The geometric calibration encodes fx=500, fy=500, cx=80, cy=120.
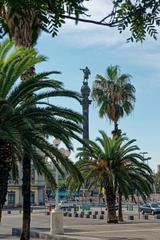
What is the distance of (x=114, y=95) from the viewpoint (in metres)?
40.8

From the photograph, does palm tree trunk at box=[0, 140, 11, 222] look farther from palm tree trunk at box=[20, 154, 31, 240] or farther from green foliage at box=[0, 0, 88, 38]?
green foliage at box=[0, 0, 88, 38]

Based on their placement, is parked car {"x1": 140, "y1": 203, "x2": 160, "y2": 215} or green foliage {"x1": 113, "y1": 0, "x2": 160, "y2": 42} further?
parked car {"x1": 140, "y1": 203, "x2": 160, "y2": 215}

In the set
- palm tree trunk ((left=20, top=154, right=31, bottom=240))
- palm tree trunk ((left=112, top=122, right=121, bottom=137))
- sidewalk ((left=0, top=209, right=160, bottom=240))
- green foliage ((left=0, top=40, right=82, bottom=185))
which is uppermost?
palm tree trunk ((left=112, top=122, right=121, bottom=137))

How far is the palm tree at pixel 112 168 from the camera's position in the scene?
109 feet

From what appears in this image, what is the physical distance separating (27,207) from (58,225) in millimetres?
6237

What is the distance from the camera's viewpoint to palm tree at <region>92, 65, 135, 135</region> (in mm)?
40312

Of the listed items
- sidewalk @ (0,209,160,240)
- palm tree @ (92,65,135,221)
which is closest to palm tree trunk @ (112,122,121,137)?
palm tree @ (92,65,135,221)

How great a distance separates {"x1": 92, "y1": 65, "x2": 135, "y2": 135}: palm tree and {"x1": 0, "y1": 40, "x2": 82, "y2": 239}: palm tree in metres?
21.9

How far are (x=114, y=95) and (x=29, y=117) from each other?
25127mm

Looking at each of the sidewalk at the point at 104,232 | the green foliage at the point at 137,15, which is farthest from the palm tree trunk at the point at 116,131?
the green foliage at the point at 137,15

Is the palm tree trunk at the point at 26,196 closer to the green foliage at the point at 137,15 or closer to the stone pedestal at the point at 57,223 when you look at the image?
the stone pedestal at the point at 57,223

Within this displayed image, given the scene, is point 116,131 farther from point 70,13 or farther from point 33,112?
point 70,13

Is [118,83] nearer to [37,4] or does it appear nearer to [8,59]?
[8,59]

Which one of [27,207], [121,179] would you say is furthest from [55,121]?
[121,179]
